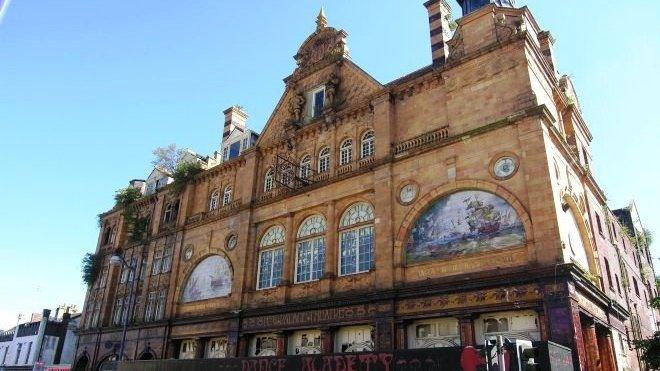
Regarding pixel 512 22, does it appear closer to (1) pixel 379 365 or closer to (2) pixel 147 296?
(1) pixel 379 365

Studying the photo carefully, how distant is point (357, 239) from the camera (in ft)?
73.3

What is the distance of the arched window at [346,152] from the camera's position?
2478cm

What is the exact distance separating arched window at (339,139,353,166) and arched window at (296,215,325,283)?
9.88 ft

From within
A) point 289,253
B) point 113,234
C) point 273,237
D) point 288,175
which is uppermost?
point 113,234

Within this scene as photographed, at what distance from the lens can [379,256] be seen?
2062 cm

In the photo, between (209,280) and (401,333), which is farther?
(209,280)

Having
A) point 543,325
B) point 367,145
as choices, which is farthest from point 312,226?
point 543,325

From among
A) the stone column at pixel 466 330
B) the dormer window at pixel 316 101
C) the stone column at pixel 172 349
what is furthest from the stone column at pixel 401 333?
the stone column at pixel 172 349

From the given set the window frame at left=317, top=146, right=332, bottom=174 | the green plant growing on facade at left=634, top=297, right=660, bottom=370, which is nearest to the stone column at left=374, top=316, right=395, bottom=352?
the window frame at left=317, top=146, right=332, bottom=174

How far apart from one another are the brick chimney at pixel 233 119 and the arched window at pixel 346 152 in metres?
14.6

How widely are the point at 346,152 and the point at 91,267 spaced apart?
966 inches

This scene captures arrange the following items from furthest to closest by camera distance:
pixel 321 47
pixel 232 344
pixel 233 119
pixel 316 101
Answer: pixel 233 119, pixel 321 47, pixel 316 101, pixel 232 344

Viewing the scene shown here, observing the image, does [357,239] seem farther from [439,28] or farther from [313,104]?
[439,28]

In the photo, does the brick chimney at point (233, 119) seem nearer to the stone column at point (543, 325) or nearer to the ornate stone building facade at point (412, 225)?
the ornate stone building facade at point (412, 225)
